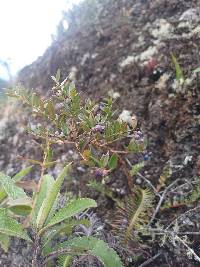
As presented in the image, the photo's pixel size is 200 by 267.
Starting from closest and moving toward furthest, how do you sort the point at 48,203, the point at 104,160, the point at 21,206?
the point at 104,160
the point at 48,203
the point at 21,206

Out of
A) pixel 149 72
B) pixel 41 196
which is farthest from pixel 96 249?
pixel 149 72

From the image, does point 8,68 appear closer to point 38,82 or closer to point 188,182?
point 38,82

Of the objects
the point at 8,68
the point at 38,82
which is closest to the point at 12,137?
the point at 38,82

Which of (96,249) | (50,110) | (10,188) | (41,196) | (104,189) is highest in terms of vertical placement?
(50,110)

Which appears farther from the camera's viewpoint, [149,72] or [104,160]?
[149,72]

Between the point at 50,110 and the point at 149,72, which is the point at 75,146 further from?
the point at 149,72

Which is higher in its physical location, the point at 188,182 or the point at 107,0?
the point at 107,0

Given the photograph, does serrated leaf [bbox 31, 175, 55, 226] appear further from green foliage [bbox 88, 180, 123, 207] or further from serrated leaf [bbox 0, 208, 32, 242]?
green foliage [bbox 88, 180, 123, 207]
